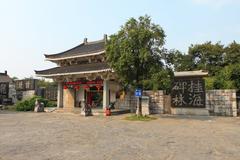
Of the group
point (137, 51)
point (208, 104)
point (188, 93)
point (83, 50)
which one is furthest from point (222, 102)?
point (83, 50)

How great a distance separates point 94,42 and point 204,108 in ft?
50.8

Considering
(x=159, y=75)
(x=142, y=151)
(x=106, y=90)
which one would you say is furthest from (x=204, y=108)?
(x=142, y=151)

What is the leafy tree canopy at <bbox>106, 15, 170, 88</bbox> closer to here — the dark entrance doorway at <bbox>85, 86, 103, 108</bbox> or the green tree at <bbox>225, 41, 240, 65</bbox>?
the dark entrance doorway at <bbox>85, 86, 103, 108</bbox>

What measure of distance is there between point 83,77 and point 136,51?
904 centimetres

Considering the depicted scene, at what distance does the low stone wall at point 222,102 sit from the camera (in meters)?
19.8

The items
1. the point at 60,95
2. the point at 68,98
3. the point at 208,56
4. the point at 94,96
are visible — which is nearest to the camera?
the point at 60,95

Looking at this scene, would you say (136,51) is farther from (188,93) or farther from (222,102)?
(222,102)

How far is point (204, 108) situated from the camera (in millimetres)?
20359

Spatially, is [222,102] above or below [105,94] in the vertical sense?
below

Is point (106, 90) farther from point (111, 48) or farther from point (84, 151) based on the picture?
point (84, 151)

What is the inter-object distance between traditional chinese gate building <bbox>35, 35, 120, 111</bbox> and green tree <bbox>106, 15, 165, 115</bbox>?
Result: 3618 millimetres

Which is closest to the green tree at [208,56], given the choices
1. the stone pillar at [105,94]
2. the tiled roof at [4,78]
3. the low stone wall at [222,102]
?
the low stone wall at [222,102]

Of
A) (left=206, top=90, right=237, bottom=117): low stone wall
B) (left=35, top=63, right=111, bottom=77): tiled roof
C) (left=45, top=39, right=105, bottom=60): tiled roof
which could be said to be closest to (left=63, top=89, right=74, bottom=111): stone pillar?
(left=35, top=63, right=111, bottom=77): tiled roof

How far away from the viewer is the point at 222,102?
20.2 meters
